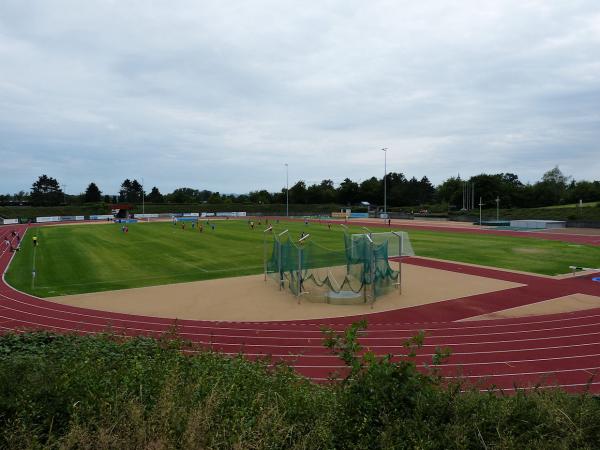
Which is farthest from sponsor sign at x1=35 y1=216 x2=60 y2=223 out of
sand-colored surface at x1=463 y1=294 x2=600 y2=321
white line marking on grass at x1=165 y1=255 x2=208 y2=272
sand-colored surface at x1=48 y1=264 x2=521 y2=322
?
sand-colored surface at x1=463 y1=294 x2=600 y2=321

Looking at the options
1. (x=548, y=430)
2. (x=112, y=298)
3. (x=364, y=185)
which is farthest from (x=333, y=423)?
(x=364, y=185)

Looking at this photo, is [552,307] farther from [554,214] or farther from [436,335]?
[554,214]

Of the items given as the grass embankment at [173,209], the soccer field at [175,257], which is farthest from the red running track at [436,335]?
the grass embankment at [173,209]

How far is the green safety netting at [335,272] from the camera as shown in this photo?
21.1 meters

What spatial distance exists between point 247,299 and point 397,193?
124899mm

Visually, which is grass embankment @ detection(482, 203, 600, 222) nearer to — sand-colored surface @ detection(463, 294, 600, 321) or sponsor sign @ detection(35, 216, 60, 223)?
sand-colored surface @ detection(463, 294, 600, 321)

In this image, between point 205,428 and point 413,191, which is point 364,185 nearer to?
point 413,191

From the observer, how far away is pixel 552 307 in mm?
19812

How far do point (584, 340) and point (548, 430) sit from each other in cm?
1184

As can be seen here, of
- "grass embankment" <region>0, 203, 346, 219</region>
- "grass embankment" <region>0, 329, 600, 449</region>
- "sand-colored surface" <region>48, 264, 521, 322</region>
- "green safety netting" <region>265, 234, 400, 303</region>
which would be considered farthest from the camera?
"grass embankment" <region>0, 203, 346, 219</region>

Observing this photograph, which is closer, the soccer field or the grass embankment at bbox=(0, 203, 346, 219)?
the soccer field

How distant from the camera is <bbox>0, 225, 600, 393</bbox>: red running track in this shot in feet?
42.3

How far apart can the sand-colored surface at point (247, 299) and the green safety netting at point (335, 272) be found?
664 mm

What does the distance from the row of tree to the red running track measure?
4106 inches
